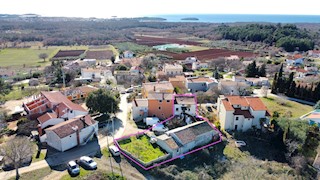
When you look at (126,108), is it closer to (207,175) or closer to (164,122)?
(164,122)

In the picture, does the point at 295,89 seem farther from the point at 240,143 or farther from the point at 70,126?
the point at 70,126

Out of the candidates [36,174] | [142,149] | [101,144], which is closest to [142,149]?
[142,149]

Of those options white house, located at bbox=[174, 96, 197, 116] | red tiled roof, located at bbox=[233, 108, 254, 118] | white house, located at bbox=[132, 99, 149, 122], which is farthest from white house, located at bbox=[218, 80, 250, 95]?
white house, located at bbox=[132, 99, 149, 122]

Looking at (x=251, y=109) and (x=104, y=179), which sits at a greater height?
(x=251, y=109)

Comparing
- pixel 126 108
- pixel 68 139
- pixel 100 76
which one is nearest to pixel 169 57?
pixel 100 76

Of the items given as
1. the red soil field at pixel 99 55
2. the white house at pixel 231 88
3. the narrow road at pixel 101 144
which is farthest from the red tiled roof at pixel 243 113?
the red soil field at pixel 99 55

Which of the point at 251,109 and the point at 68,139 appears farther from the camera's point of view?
the point at 251,109

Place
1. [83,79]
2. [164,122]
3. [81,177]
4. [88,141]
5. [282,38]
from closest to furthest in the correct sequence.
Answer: [81,177]
[88,141]
[164,122]
[83,79]
[282,38]
